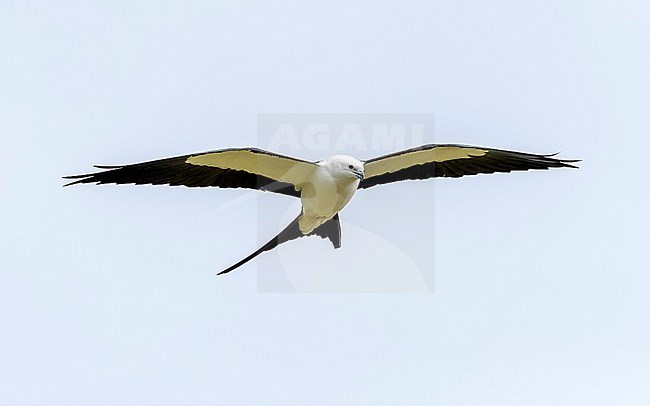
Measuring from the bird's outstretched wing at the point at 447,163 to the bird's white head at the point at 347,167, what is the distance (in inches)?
24.4

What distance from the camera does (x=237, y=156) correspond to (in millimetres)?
14898

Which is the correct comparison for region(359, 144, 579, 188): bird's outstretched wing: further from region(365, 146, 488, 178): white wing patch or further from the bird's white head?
the bird's white head

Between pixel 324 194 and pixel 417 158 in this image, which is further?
pixel 417 158

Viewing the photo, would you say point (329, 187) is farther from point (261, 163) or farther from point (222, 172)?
point (222, 172)

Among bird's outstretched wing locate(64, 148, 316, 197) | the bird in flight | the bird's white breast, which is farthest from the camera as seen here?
the bird's white breast

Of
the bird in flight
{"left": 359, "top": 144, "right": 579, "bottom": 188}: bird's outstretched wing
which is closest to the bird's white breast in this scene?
the bird in flight

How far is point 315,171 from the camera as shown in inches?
603

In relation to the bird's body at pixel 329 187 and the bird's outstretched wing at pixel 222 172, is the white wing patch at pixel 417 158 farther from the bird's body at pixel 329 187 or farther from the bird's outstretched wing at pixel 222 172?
the bird's outstretched wing at pixel 222 172

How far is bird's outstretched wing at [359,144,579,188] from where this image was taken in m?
15.5

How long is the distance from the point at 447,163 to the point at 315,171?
1.98 meters

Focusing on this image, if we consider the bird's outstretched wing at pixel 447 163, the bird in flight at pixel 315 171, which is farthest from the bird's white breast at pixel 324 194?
the bird's outstretched wing at pixel 447 163

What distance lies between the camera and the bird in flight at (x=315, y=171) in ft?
48.3

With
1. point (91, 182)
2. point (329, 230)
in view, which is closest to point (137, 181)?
point (91, 182)

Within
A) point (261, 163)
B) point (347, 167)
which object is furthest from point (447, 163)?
point (261, 163)
